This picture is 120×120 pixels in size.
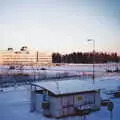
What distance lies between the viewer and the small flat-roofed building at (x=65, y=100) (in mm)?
3213

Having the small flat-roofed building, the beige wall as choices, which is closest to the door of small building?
the small flat-roofed building

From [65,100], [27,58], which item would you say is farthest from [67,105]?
[27,58]

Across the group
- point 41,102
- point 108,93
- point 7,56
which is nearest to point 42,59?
point 7,56

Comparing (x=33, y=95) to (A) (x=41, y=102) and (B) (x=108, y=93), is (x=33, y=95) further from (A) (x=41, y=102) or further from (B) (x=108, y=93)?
(B) (x=108, y=93)

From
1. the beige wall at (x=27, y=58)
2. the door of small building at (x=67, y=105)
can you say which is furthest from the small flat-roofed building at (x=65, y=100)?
the beige wall at (x=27, y=58)

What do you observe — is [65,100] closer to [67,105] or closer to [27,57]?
[67,105]

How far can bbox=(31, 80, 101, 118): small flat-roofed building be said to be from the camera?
321 centimetres

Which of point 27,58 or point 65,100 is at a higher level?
point 27,58

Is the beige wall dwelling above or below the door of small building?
above

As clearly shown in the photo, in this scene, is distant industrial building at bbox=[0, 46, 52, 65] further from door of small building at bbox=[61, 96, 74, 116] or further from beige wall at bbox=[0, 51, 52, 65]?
door of small building at bbox=[61, 96, 74, 116]

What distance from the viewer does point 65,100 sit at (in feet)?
10.7

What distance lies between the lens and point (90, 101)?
11.5 ft

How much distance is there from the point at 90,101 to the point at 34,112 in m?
0.78

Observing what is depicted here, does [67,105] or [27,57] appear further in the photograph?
[27,57]
